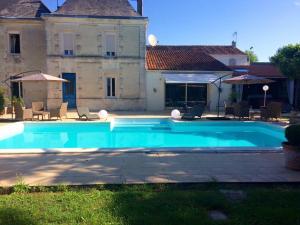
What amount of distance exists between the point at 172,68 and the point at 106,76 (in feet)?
19.6

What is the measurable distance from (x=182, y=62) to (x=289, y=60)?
9.42 meters

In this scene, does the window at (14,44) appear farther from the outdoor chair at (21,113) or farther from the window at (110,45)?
the outdoor chair at (21,113)

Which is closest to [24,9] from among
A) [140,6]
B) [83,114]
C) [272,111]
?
A: [140,6]

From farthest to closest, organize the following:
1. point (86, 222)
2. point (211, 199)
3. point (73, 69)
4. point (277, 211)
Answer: point (73, 69) → point (211, 199) → point (277, 211) → point (86, 222)

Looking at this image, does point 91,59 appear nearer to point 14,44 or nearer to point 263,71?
point 14,44

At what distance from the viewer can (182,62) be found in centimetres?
2967

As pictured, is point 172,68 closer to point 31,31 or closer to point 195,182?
point 31,31

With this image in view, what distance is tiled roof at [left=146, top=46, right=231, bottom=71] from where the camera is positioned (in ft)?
93.2

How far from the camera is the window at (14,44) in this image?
2823 cm

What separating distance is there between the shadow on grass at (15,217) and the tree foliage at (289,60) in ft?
86.5

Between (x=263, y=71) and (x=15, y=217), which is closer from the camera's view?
(x=15, y=217)

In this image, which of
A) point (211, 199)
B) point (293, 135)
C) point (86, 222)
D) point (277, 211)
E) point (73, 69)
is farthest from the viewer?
point (73, 69)

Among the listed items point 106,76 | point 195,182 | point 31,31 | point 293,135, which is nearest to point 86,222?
point 195,182

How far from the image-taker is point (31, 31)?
2822cm
